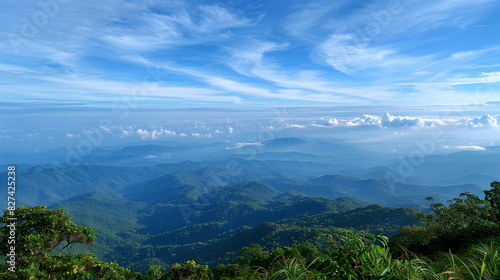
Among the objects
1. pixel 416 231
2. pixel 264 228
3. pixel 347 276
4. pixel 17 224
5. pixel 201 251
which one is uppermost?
pixel 347 276

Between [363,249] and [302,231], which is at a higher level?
[363,249]

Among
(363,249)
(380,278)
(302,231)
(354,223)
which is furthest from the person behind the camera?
(354,223)

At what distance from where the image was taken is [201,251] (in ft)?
565

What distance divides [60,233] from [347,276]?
19.0 m

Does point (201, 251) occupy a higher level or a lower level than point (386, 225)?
lower

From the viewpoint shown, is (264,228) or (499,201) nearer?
(499,201)

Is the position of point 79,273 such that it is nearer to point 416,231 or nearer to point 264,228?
point 416,231

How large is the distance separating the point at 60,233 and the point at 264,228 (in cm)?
15798

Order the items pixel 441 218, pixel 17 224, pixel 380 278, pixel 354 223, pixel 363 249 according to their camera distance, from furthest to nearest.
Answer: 1. pixel 354 223
2. pixel 441 218
3. pixel 17 224
4. pixel 363 249
5. pixel 380 278

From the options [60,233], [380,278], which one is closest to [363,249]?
[380,278]

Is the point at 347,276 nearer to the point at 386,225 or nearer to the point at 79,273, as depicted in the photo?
the point at 79,273

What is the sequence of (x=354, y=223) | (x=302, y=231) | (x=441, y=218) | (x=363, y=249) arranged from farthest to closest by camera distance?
(x=354, y=223)
(x=302, y=231)
(x=441, y=218)
(x=363, y=249)

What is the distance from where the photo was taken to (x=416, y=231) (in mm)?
17391

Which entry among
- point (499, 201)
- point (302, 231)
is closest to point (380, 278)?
point (499, 201)
